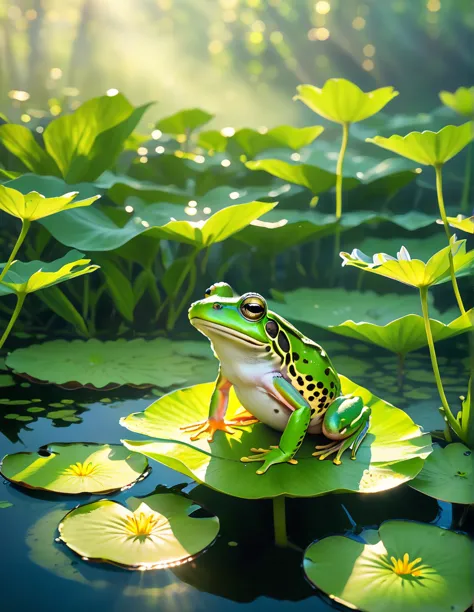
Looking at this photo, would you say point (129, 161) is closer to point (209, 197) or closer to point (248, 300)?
point (209, 197)

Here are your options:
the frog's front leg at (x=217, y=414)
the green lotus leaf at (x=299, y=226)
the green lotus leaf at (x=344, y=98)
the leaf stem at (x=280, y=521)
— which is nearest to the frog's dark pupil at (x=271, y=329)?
the frog's front leg at (x=217, y=414)

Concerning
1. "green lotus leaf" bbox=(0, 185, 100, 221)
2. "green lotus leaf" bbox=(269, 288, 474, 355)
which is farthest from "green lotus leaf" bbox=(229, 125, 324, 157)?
"green lotus leaf" bbox=(0, 185, 100, 221)

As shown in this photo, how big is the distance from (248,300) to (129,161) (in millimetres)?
1845

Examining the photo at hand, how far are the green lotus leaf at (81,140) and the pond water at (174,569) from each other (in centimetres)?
90

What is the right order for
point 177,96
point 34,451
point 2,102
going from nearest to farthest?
point 34,451, point 2,102, point 177,96

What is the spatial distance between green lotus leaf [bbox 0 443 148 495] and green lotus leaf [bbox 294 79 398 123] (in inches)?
50.2

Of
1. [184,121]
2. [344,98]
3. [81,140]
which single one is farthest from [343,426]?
[184,121]

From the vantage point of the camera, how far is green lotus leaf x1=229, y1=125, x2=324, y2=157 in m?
2.61

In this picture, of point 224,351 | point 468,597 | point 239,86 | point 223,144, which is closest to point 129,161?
point 223,144

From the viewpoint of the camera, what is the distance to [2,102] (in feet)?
10.4

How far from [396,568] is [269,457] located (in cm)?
26

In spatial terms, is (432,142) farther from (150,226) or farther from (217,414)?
(150,226)

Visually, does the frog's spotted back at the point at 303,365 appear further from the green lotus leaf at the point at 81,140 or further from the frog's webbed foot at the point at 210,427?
the green lotus leaf at the point at 81,140

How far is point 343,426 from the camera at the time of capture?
114 cm
